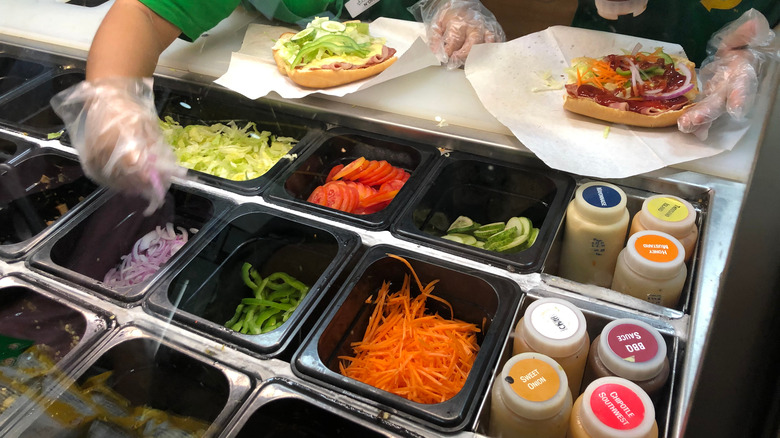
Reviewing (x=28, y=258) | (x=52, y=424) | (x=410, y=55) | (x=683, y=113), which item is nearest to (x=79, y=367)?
(x=52, y=424)

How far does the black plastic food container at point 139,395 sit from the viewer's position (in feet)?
3.27

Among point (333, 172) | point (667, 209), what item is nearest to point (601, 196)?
point (667, 209)

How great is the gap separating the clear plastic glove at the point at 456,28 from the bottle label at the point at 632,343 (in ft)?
4.37

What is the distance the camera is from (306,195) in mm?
1902

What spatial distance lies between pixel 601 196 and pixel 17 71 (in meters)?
2.47

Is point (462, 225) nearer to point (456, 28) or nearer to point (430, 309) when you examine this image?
point (430, 309)

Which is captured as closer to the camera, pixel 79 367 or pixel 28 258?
pixel 79 367

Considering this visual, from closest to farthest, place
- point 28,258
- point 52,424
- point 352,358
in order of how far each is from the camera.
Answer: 1. point 52,424
2. point 352,358
3. point 28,258

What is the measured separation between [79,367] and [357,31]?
1.63 m

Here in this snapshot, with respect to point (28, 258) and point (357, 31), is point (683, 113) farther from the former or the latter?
point (28, 258)

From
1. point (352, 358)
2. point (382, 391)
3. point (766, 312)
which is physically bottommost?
point (352, 358)

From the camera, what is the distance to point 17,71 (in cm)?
240

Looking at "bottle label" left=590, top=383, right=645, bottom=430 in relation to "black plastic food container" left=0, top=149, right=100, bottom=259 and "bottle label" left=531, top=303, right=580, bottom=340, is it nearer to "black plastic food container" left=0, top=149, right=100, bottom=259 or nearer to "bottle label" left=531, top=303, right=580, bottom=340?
"bottle label" left=531, top=303, right=580, bottom=340

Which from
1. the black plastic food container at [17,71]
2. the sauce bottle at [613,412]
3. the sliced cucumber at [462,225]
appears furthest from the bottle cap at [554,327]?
the black plastic food container at [17,71]
